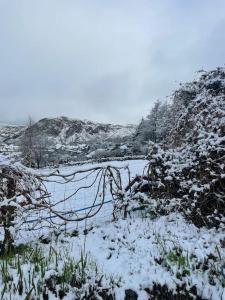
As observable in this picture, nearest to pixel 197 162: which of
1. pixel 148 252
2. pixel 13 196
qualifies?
pixel 148 252

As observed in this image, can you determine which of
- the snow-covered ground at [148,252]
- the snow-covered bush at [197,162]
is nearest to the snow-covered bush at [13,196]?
the snow-covered ground at [148,252]

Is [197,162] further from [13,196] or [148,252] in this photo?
[13,196]

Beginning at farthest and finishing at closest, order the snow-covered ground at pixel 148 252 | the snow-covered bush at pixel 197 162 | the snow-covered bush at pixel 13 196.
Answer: the snow-covered bush at pixel 197 162 < the snow-covered bush at pixel 13 196 < the snow-covered ground at pixel 148 252

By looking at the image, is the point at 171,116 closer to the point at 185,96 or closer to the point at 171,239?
the point at 185,96

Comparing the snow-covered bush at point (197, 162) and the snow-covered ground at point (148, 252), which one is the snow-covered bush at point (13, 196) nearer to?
the snow-covered ground at point (148, 252)

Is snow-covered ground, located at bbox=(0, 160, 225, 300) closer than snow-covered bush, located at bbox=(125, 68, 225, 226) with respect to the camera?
Yes

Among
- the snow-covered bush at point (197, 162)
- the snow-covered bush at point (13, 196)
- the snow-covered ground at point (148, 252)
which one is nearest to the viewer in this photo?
the snow-covered ground at point (148, 252)

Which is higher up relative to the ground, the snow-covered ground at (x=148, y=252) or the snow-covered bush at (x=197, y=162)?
the snow-covered bush at (x=197, y=162)

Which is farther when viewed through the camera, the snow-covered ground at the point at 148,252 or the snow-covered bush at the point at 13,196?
the snow-covered bush at the point at 13,196

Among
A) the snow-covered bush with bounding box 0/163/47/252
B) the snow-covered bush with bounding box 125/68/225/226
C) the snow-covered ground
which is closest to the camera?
the snow-covered ground

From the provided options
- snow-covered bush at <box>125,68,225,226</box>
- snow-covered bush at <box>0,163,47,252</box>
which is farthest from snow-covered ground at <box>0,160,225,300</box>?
snow-covered bush at <box>0,163,47,252</box>

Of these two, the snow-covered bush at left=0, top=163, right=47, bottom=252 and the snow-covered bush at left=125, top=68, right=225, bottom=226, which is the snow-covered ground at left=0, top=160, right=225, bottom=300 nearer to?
the snow-covered bush at left=125, top=68, right=225, bottom=226

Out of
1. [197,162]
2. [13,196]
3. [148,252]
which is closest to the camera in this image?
[148,252]

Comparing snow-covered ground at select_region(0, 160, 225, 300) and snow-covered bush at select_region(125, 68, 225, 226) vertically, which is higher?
snow-covered bush at select_region(125, 68, 225, 226)
